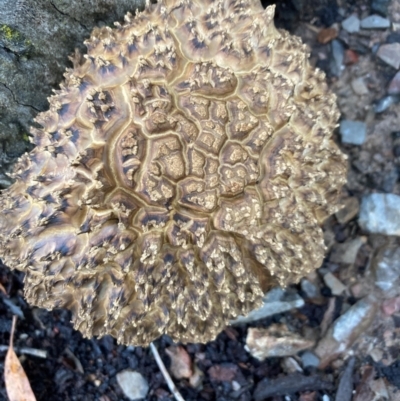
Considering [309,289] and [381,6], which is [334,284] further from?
[381,6]

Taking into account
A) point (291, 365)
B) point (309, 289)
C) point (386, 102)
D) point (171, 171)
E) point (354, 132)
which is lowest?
point (291, 365)

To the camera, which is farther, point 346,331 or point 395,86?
point 395,86

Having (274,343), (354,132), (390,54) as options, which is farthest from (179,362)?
(390,54)

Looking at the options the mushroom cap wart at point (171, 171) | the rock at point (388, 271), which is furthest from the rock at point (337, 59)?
the rock at point (388, 271)

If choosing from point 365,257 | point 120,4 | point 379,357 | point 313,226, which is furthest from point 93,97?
point 379,357

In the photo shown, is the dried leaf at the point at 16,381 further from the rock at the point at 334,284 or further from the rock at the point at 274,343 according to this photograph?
the rock at the point at 334,284

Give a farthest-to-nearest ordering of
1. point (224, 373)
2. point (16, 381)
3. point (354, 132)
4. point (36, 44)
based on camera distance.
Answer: point (354, 132), point (224, 373), point (16, 381), point (36, 44)

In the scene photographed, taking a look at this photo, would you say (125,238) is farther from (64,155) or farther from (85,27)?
(85,27)
